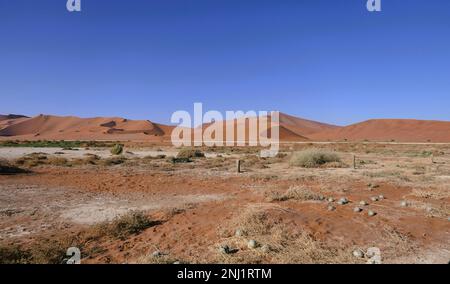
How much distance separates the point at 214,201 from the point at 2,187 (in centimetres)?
817

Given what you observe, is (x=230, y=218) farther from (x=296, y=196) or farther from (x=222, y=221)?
(x=296, y=196)

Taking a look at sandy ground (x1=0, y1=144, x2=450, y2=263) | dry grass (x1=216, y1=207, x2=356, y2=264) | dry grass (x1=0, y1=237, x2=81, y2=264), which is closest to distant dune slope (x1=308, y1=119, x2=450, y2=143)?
sandy ground (x1=0, y1=144, x2=450, y2=263)

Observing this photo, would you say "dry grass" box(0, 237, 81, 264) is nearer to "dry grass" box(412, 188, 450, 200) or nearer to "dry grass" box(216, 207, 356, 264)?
"dry grass" box(216, 207, 356, 264)

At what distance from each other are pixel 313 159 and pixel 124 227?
49.6ft

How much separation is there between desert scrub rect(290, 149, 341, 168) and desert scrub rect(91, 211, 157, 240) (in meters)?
13.9

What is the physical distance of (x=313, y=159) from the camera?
19.8 m

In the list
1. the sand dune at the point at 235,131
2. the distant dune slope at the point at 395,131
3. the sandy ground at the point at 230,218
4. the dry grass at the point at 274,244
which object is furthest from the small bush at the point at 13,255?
the distant dune slope at the point at 395,131

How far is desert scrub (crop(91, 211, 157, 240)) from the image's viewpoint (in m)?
6.46

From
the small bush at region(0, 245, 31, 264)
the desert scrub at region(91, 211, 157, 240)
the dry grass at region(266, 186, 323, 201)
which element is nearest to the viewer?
the small bush at region(0, 245, 31, 264)

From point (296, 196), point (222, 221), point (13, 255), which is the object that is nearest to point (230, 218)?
point (222, 221)

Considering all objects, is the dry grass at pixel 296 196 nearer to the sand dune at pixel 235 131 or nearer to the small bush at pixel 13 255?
the small bush at pixel 13 255

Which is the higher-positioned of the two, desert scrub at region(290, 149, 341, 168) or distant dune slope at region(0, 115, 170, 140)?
distant dune slope at region(0, 115, 170, 140)

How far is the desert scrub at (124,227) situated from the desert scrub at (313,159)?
45.6 feet
